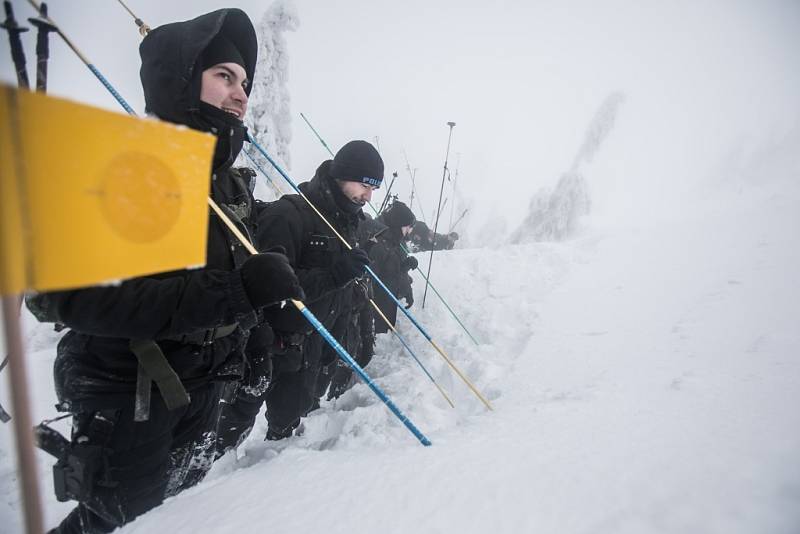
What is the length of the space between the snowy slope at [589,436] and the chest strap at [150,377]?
19.6 inches

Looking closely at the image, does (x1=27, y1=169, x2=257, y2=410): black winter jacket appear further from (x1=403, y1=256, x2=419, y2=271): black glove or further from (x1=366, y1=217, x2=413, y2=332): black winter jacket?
(x1=403, y1=256, x2=419, y2=271): black glove

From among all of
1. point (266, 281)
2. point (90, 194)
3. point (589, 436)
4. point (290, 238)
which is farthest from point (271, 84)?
point (589, 436)

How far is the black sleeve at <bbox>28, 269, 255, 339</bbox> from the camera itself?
1232 millimetres

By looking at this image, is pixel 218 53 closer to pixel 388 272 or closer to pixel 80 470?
pixel 80 470

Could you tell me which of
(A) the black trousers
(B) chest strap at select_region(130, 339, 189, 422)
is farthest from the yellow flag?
(A) the black trousers

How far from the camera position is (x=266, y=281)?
5.04 feet

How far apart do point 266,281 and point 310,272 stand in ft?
4.58

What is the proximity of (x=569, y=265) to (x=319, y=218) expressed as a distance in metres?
5.45

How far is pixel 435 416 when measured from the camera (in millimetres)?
3643

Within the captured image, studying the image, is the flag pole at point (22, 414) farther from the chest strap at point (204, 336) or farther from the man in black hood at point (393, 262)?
the man in black hood at point (393, 262)

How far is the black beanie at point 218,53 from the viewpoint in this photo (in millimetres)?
1962

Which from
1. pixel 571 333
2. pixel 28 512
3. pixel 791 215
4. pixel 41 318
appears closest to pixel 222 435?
pixel 41 318

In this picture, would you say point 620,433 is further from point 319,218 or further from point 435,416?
point 319,218

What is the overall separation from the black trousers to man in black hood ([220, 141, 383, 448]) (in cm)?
72
